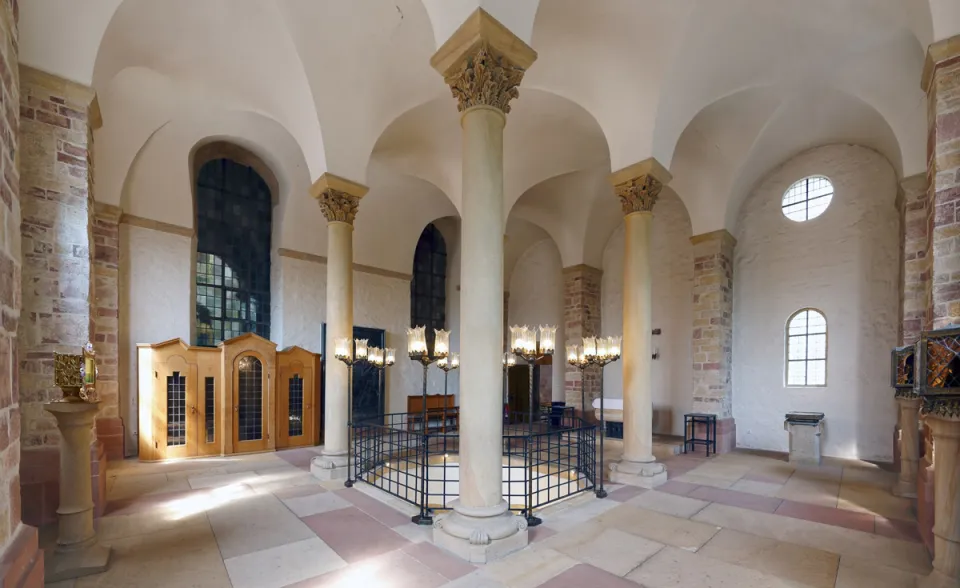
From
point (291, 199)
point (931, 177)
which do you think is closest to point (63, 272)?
point (291, 199)

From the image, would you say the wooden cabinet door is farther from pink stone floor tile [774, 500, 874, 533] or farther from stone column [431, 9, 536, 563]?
pink stone floor tile [774, 500, 874, 533]

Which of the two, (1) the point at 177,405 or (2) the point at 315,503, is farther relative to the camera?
(1) the point at 177,405

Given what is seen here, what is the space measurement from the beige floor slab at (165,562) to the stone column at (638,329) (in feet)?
16.0

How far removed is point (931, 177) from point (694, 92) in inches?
121

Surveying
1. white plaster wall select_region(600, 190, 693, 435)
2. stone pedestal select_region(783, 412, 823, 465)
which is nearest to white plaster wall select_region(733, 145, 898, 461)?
stone pedestal select_region(783, 412, 823, 465)

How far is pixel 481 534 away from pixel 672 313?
9.01 meters

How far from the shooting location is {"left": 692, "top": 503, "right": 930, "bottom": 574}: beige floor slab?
3941mm

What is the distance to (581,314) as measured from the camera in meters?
12.3

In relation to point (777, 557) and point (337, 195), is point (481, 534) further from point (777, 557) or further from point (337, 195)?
point (337, 195)

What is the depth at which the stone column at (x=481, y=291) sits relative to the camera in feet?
12.7

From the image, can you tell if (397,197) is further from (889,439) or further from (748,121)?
(889,439)

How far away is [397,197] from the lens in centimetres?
1138

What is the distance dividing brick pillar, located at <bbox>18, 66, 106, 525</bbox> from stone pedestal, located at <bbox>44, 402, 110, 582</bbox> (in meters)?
0.81

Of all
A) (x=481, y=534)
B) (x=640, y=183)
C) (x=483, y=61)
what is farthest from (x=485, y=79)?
(x=481, y=534)
